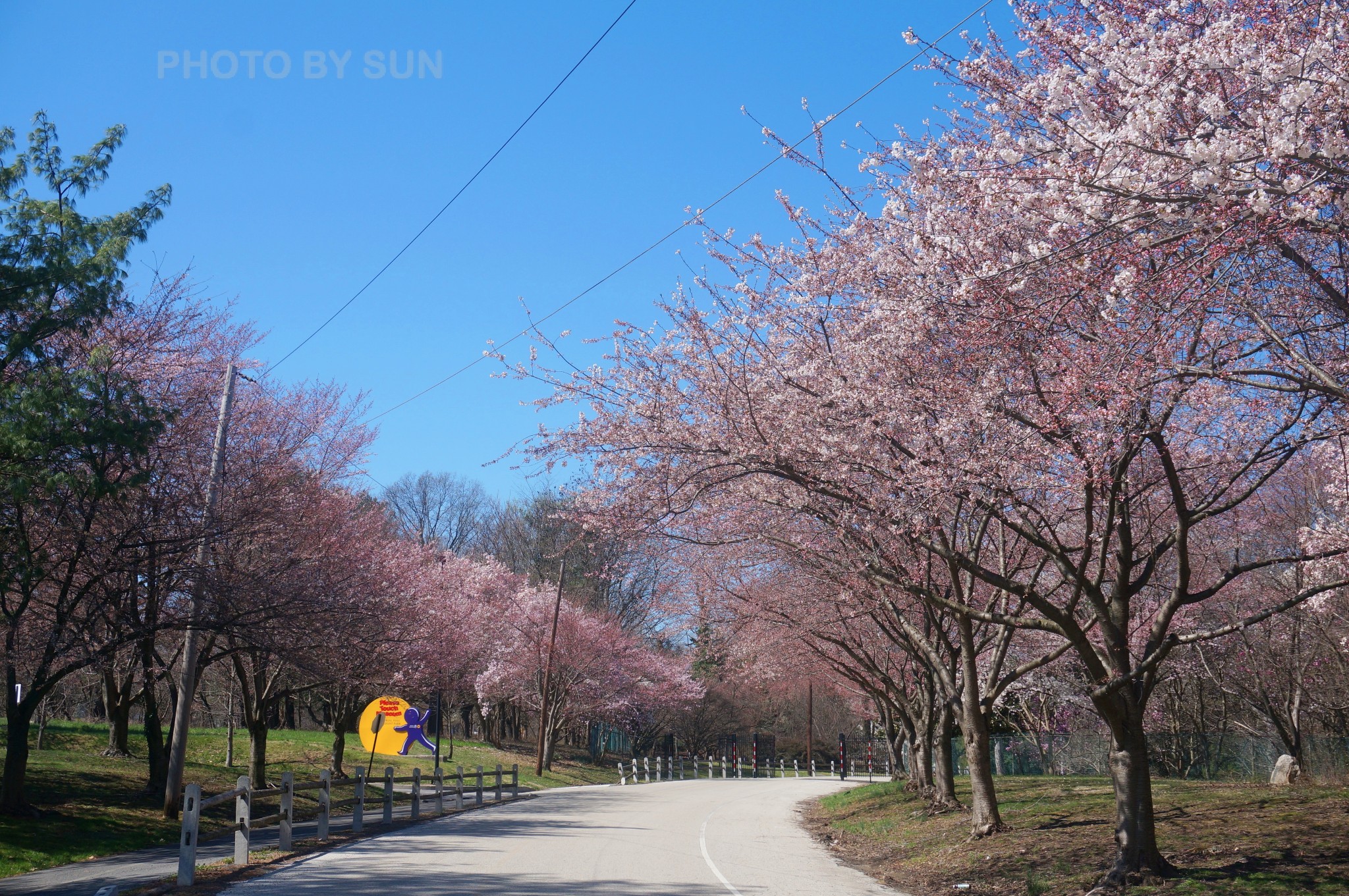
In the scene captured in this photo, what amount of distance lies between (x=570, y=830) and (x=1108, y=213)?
13464 millimetres

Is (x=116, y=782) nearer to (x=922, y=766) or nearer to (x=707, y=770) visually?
(x=922, y=766)

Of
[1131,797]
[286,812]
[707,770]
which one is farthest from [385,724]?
[707,770]

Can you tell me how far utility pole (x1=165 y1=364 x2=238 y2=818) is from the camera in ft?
50.8

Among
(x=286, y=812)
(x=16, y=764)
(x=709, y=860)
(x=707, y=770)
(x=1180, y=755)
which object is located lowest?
(x=707, y=770)

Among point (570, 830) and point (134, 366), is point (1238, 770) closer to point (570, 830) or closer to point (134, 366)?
point (570, 830)

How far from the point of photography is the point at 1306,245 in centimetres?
829

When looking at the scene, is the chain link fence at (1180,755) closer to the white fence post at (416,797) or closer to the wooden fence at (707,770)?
the white fence post at (416,797)

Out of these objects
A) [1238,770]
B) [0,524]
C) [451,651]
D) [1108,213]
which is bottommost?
[1238,770]

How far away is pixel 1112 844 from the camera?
450 inches

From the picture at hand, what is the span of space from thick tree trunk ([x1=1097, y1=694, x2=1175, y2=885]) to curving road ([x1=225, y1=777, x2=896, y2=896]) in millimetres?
2509

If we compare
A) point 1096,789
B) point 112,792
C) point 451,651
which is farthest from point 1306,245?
point 451,651

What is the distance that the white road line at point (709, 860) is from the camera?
10681mm

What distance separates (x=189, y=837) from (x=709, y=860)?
6428 mm

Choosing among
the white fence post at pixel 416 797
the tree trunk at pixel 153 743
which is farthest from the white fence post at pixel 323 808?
the tree trunk at pixel 153 743
